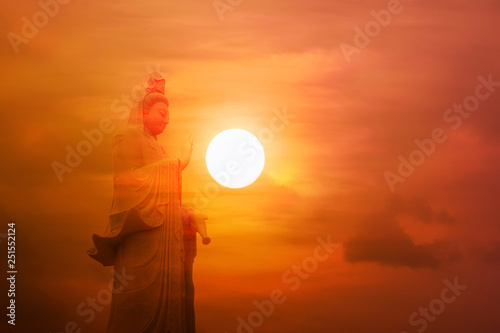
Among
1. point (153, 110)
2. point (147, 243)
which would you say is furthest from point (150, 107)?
point (147, 243)

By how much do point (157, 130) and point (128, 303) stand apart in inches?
77.0

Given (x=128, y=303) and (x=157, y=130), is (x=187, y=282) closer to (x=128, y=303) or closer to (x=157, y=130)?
(x=128, y=303)

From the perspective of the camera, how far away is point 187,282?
886 centimetres

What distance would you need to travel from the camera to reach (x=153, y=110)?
916 cm

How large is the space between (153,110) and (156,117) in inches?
3.3

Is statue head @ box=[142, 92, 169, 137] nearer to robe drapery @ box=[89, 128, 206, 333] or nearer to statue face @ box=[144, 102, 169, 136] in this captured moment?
statue face @ box=[144, 102, 169, 136]

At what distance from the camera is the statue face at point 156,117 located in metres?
9.16

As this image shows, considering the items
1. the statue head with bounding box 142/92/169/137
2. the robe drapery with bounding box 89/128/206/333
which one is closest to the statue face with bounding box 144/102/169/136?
the statue head with bounding box 142/92/169/137

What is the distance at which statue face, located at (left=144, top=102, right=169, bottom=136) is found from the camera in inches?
361

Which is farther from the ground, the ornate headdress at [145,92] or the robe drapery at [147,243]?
the ornate headdress at [145,92]

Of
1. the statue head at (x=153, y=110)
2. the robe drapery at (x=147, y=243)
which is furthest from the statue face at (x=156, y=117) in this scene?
the robe drapery at (x=147, y=243)

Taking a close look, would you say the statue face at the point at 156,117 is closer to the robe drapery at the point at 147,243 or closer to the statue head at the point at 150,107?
the statue head at the point at 150,107

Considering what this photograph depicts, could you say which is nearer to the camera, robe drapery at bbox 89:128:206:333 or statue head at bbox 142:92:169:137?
robe drapery at bbox 89:128:206:333

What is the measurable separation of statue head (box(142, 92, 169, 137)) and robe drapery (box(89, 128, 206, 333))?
0.14m
